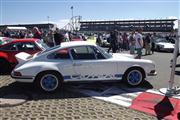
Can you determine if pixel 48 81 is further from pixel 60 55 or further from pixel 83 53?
pixel 83 53

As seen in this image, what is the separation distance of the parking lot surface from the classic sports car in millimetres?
443

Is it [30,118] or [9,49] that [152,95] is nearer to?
[30,118]

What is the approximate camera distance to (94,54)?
929 centimetres

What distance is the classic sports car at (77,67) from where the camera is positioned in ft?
28.7

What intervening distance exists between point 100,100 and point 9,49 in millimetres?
5617

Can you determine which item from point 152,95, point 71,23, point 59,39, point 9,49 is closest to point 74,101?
point 152,95

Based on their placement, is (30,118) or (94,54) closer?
(30,118)

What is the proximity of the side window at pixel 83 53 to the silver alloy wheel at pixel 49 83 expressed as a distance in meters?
0.84

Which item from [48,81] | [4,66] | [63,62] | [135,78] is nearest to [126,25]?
[4,66]

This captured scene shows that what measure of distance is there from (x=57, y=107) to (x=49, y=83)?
59.7 inches

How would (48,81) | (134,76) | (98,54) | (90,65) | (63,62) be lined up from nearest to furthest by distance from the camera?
1. (48,81)
2. (63,62)
3. (90,65)
4. (98,54)
5. (134,76)

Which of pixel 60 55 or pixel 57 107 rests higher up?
pixel 60 55

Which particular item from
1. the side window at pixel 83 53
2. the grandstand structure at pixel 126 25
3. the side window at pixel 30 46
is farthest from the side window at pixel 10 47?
the grandstand structure at pixel 126 25

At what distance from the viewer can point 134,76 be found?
31.2 feet
